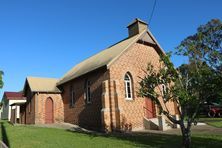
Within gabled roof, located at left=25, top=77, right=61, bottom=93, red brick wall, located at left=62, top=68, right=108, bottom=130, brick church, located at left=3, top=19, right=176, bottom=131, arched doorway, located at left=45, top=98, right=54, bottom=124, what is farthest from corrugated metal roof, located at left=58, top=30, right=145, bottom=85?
arched doorway, located at left=45, top=98, right=54, bottom=124

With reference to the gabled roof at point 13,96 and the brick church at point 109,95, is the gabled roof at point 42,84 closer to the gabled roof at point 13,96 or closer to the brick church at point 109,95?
the brick church at point 109,95

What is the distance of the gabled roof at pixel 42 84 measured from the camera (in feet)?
92.7

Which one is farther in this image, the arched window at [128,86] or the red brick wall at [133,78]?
the arched window at [128,86]

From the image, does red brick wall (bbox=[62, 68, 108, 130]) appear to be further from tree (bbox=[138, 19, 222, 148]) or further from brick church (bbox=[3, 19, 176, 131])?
tree (bbox=[138, 19, 222, 148])

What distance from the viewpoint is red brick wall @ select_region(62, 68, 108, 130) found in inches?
819

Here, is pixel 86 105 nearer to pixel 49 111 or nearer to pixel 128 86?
pixel 128 86

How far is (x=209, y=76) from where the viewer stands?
11.0 meters

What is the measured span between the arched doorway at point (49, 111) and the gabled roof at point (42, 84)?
1.36 m

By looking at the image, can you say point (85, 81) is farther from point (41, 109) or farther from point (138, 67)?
point (41, 109)

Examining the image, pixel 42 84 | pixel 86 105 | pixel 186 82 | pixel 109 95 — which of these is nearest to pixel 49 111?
pixel 42 84

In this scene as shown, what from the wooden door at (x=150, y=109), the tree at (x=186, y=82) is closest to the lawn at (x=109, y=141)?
the tree at (x=186, y=82)

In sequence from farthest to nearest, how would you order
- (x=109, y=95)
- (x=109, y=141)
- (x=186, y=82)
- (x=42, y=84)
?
(x=42, y=84) → (x=109, y=95) → (x=109, y=141) → (x=186, y=82)

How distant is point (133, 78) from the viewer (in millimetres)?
21875

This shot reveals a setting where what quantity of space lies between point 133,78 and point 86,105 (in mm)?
5387
